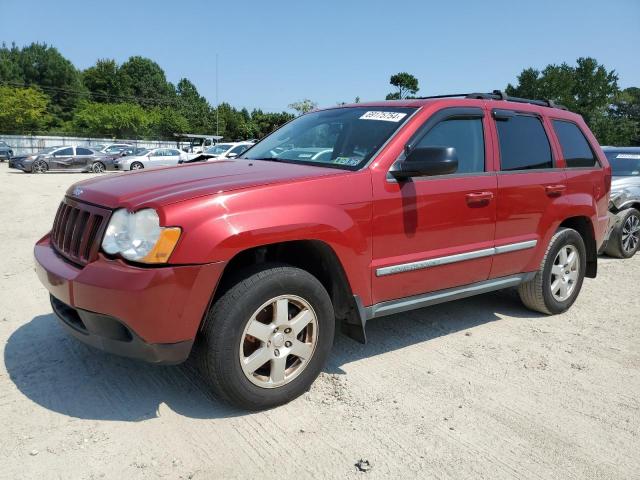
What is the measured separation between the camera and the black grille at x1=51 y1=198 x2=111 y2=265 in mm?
2744

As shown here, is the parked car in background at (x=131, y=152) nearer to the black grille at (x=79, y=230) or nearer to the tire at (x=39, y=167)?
the tire at (x=39, y=167)

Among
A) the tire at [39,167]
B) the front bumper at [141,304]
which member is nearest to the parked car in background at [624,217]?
the front bumper at [141,304]

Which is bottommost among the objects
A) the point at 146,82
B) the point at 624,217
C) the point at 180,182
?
the point at 624,217

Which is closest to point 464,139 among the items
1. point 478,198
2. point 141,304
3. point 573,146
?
point 478,198

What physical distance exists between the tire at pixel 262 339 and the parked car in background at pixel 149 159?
86.0 feet

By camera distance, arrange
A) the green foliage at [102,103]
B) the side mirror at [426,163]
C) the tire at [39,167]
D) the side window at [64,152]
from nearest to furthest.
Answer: the side mirror at [426,163], the tire at [39,167], the side window at [64,152], the green foliage at [102,103]

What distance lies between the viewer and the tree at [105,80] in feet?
297

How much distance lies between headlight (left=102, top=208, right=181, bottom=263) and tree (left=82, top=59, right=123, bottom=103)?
9620cm

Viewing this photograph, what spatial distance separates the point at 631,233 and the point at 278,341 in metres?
7.03

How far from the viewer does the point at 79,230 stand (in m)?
2.94

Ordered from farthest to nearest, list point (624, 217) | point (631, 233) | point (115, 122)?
1. point (115, 122)
2. point (631, 233)
3. point (624, 217)

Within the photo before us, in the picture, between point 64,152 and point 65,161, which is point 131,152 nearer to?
point 64,152

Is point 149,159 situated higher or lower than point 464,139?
lower

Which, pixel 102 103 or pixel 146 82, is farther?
pixel 146 82
